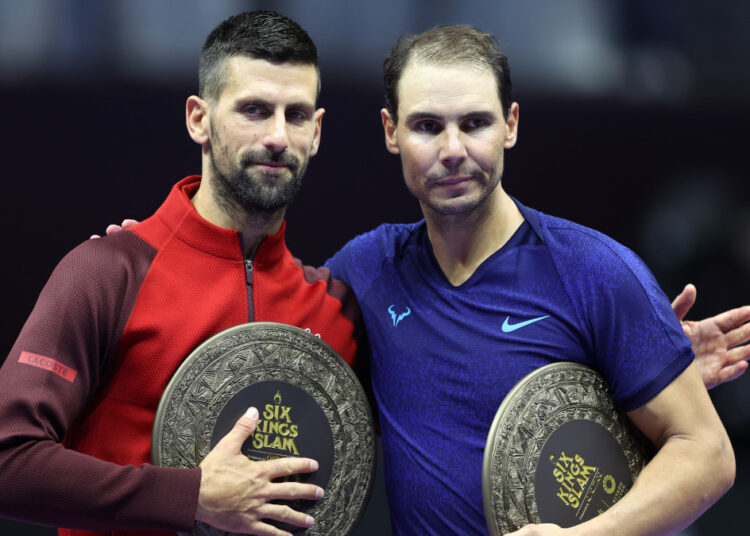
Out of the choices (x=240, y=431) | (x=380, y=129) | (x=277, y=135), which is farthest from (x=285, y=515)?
(x=380, y=129)

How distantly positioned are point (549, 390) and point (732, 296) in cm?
309

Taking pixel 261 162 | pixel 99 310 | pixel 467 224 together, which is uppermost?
pixel 261 162

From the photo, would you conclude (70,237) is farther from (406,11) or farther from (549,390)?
(549,390)

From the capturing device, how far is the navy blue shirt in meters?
2.09

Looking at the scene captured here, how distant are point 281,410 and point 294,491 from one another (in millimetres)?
198

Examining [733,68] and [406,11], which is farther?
[733,68]

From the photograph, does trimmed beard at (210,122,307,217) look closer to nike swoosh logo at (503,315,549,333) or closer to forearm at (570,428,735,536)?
nike swoosh logo at (503,315,549,333)

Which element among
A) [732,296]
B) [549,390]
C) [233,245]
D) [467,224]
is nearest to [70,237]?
[233,245]

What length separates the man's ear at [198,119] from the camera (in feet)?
7.79

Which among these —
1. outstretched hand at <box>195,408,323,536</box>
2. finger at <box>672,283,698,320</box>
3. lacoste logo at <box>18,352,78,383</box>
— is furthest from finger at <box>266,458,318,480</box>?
finger at <box>672,283,698,320</box>

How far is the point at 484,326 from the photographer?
221cm

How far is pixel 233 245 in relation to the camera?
2.29 meters

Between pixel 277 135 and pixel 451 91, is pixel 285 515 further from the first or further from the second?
pixel 451 91

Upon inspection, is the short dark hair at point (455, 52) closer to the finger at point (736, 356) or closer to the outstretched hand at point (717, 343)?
the outstretched hand at point (717, 343)
